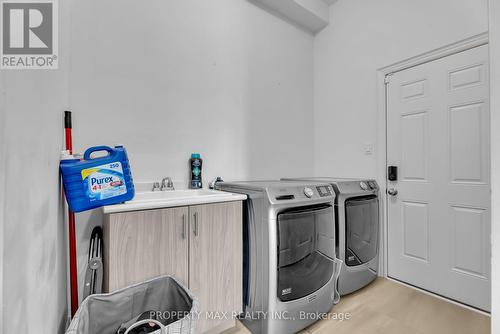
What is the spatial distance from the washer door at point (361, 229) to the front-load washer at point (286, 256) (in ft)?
1.06

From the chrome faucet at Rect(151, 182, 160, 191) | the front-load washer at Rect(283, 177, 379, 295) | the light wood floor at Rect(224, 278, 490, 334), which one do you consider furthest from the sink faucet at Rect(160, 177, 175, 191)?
the front-load washer at Rect(283, 177, 379, 295)

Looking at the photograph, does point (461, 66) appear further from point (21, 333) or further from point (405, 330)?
point (21, 333)

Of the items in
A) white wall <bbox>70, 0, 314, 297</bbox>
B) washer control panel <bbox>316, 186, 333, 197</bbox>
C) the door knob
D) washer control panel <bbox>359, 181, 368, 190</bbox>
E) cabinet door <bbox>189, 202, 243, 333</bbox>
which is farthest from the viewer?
the door knob

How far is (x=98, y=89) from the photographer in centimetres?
165

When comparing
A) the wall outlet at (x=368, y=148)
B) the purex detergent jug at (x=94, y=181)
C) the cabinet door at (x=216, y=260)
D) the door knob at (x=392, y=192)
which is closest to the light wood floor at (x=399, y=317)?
the cabinet door at (x=216, y=260)

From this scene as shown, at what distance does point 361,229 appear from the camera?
2.12 meters

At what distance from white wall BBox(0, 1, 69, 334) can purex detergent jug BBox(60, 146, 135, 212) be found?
6 cm

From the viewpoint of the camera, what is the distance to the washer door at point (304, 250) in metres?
1.52

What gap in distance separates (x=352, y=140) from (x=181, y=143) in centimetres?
189

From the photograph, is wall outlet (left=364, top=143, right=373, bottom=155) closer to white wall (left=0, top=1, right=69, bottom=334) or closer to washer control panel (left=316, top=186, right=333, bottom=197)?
washer control panel (left=316, top=186, right=333, bottom=197)

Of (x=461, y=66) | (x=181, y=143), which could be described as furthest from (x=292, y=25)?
(x=181, y=143)

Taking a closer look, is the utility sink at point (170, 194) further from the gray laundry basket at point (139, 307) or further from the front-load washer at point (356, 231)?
the front-load washer at point (356, 231)

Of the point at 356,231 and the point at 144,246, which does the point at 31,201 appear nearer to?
the point at 144,246

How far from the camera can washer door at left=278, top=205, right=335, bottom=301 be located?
152 cm
